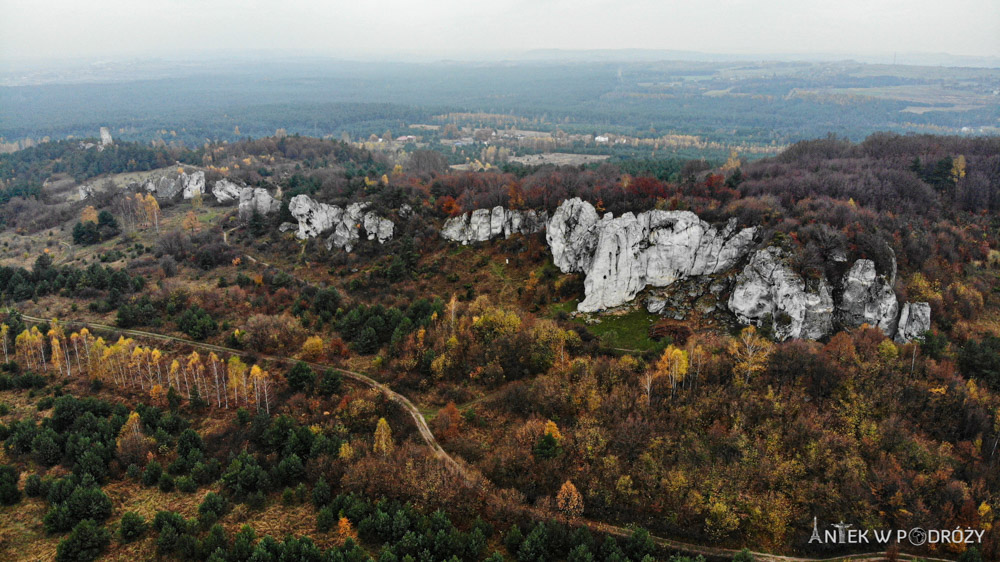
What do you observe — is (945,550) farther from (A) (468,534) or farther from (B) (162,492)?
(B) (162,492)

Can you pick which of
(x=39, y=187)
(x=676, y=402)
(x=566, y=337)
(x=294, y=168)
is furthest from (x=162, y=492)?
(x=39, y=187)

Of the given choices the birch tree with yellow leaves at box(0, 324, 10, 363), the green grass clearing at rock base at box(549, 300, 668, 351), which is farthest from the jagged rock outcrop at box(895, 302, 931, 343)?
the birch tree with yellow leaves at box(0, 324, 10, 363)

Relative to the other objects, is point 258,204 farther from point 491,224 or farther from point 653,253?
point 653,253

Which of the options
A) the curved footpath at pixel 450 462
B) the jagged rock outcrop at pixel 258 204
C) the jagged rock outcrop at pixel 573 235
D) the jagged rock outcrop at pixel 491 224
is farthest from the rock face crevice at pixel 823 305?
the jagged rock outcrop at pixel 258 204

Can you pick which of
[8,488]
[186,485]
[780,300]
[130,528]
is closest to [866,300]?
[780,300]

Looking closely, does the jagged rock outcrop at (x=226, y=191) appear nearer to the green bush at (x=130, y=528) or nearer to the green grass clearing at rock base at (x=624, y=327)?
the green grass clearing at rock base at (x=624, y=327)

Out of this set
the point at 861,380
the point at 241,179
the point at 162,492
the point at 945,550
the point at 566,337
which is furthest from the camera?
the point at 241,179
